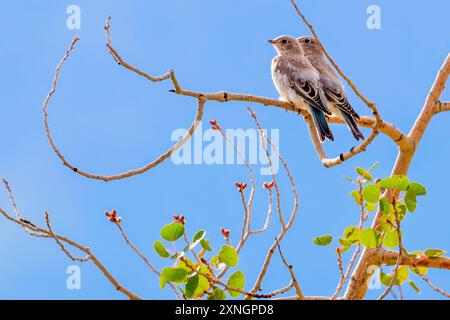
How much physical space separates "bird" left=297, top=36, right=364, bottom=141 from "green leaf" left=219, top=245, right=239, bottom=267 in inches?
112

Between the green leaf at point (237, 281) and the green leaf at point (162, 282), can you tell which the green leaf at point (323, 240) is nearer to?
the green leaf at point (237, 281)

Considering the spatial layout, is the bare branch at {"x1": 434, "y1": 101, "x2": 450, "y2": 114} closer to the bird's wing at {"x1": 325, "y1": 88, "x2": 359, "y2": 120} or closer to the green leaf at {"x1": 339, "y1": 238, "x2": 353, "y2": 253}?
the bird's wing at {"x1": 325, "y1": 88, "x2": 359, "y2": 120}

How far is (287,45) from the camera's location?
905cm

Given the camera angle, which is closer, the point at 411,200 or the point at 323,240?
the point at 411,200

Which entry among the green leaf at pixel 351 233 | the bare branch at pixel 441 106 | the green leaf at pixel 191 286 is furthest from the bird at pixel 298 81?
the green leaf at pixel 191 286

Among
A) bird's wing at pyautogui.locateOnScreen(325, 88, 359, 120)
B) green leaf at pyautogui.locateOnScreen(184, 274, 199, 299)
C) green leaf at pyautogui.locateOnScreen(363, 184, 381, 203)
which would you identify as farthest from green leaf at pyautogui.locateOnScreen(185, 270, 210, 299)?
bird's wing at pyautogui.locateOnScreen(325, 88, 359, 120)

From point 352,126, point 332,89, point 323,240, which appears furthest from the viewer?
point 332,89

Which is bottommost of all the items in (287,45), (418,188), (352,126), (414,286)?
(414,286)

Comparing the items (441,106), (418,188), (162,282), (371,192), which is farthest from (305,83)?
(162,282)

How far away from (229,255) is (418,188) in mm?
1218

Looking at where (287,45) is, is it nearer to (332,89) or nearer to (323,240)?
(332,89)

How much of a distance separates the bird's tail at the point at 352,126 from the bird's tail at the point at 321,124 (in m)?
0.27
